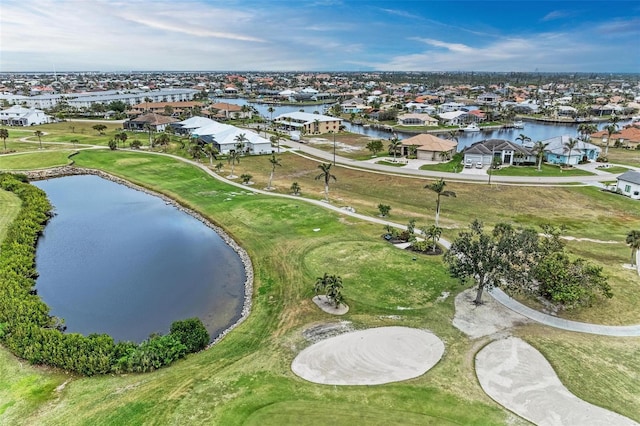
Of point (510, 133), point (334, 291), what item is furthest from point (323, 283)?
point (510, 133)

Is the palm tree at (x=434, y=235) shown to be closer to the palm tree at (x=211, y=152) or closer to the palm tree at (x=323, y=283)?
the palm tree at (x=323, y=283)

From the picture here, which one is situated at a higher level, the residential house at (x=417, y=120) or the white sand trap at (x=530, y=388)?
the residential house at (x=417, y=120)

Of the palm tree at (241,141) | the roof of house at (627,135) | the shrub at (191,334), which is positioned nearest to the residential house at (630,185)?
the roof of house at (627,135)

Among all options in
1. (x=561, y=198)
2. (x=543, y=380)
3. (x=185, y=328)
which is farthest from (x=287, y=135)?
(x=543, y=380)

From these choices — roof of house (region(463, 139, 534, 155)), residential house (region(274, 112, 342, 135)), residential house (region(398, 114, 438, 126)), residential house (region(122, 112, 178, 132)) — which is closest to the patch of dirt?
roof of house (region(463, 139, 534, 155))

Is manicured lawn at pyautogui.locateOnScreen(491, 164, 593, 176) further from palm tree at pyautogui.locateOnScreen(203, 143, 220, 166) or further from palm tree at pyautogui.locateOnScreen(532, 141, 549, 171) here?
palm tree at pyautogui.locateOnScreen(203, 143, 220, 166)

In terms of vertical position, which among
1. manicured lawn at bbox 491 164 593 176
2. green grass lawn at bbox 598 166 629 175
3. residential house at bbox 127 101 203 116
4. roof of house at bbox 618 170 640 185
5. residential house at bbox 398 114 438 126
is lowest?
manicured lawn at bbox 491 164 593 176

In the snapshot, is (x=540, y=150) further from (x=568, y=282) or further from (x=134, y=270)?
(x=134, y=270)
